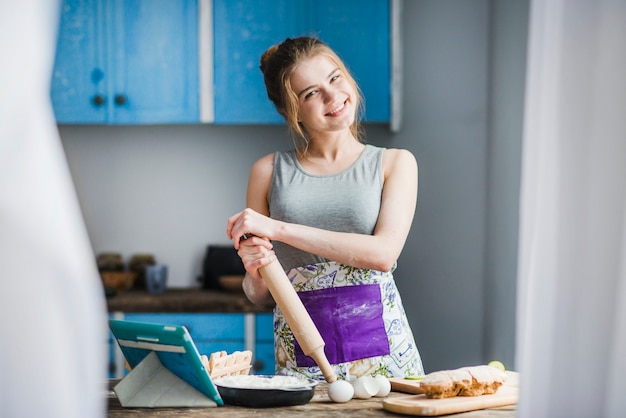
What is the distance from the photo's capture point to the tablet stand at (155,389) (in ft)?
4.65

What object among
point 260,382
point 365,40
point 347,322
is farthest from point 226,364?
point 365,40

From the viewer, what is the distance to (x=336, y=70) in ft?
6.46

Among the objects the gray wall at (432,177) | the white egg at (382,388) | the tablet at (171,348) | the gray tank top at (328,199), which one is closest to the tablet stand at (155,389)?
the tablet at (171,348)

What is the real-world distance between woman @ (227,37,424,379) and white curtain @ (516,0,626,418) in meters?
0.65

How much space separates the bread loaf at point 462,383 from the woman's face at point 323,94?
0.73 m

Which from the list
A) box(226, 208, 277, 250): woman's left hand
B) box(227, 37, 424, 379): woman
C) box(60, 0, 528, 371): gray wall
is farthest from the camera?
box(60, 0, 528, 371): gray wall

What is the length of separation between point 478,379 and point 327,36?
2.32 metres

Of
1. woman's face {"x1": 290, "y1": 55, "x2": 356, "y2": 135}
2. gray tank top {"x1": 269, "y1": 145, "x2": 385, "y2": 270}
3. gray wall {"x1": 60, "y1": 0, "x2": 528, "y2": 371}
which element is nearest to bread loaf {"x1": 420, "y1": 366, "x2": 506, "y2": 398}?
gray tank top {"x1": 269, "y1": 145, "x2": 385, "y2": 270}

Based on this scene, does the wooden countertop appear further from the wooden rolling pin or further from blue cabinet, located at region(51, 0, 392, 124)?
the wooden rolling pin

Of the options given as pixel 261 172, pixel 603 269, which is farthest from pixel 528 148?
pixel 261 172

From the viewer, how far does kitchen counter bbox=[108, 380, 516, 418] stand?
4.41ft

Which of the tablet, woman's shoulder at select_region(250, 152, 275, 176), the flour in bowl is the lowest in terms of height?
the flour in bowl

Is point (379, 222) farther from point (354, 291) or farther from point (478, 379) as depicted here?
point (478, 379)

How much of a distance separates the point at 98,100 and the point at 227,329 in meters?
1.17
